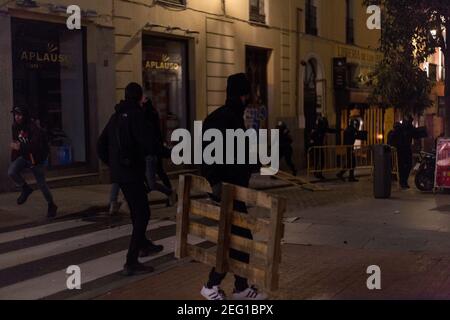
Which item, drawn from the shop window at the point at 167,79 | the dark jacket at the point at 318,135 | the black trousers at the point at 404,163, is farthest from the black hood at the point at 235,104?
the dark jacket at the point at 318,135

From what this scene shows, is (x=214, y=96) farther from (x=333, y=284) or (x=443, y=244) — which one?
(x=333, y=284)

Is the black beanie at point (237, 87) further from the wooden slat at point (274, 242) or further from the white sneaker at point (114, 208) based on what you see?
the white sneaker at point (114, 208)

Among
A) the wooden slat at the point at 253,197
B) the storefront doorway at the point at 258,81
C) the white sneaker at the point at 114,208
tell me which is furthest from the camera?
the storefront doorway at the point at 258,81

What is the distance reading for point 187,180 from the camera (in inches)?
249

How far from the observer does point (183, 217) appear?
255 inches

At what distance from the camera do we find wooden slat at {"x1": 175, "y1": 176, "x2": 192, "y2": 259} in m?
6.37

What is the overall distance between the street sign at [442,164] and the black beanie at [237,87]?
→ 31.0 ft

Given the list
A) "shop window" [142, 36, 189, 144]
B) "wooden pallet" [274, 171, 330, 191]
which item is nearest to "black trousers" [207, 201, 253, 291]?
"wooden pallet" [274, 171, 330, 191]

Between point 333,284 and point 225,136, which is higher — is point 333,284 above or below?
below

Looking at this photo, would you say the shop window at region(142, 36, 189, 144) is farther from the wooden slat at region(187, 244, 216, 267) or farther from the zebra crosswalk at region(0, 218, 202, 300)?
the wooden slat at region(187, 244, 216, 267)

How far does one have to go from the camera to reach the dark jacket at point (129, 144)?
677 centimetres

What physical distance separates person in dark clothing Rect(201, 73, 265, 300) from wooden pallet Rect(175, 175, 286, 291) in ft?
0.34
